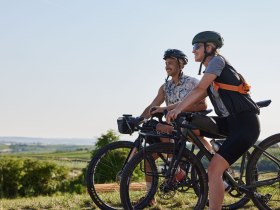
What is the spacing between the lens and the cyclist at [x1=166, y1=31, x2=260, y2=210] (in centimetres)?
561

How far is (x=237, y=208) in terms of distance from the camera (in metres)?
7.13

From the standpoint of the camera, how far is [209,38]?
237 inches

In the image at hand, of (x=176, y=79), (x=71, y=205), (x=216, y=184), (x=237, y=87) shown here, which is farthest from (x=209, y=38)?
(x=71, y=205)

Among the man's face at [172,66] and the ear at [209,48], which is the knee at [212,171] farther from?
the man's face at [172,66]

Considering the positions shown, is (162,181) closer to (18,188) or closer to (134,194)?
(134,194)

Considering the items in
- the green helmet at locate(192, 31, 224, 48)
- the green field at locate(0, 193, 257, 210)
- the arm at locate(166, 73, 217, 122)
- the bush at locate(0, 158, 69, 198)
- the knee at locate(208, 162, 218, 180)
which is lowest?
the bush at locate(0, 158, 69, 198)

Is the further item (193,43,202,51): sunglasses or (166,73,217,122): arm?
(193,43,202,51): sunglasses

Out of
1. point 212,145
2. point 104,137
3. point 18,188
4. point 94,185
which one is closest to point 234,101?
point 212,145

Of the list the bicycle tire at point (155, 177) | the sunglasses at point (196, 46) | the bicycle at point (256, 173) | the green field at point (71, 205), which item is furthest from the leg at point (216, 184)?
the green field at point (71, 205)

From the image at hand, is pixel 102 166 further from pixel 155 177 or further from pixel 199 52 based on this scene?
pixel 199 52

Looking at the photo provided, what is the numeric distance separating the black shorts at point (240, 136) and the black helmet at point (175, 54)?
1896 mm

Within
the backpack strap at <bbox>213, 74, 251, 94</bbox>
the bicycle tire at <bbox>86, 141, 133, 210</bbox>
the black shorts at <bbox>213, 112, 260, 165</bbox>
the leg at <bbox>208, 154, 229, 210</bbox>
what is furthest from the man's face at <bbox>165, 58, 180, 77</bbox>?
the leg at <bbox>208, 154, 229, 210</bbox>

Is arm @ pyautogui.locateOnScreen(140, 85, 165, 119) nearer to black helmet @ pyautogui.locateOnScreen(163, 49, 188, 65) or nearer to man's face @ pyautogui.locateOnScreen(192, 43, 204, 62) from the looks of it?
black helmet @ pyautogui.locateOnScreen(163, 49, 188, 65)

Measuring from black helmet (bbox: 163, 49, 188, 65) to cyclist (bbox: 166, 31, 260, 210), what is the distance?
1.42m
